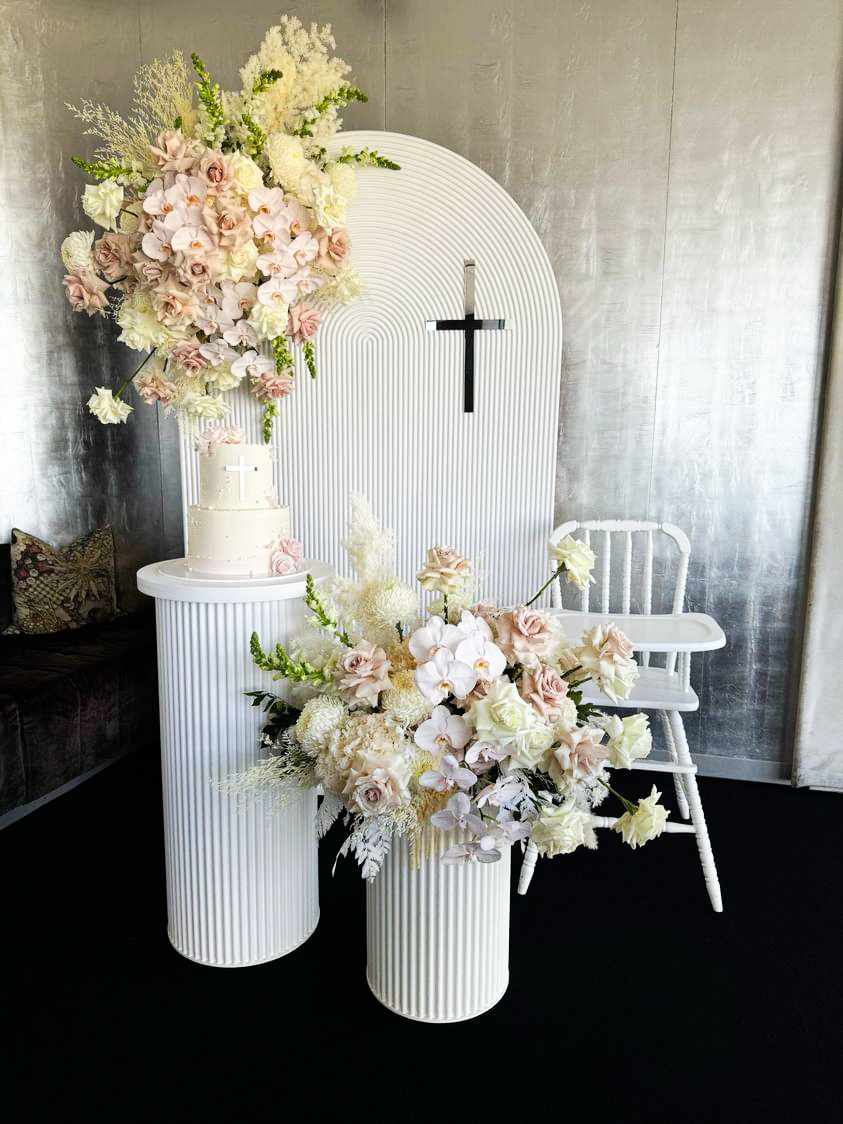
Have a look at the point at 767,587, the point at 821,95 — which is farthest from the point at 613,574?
the point at 821,95

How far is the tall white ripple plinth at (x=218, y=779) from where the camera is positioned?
5.89 ft

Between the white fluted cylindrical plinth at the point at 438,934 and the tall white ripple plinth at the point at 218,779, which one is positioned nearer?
the white fluted cylindrical plinth at the point at 438,934

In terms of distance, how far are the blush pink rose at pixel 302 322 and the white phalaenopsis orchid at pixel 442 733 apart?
158cm

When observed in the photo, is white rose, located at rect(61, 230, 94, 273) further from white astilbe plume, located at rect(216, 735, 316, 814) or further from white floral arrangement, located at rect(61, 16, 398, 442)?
white astilbe plume, located at rect(216, 735, 316, 814)

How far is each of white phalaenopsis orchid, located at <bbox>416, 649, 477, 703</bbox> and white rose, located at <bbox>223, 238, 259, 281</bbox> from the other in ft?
4.71

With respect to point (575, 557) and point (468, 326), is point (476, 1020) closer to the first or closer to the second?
point (575, 557)

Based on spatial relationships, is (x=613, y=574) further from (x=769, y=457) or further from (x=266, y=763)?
(x=266, y=763)

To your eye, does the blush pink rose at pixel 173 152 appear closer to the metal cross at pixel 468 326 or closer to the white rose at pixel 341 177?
the white rose at pixel 341 177

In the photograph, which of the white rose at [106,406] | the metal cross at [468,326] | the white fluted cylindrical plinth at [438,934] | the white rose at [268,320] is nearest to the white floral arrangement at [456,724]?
the white fluted cylindrical plinth at [438,934]

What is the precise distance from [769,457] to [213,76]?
2513 mm

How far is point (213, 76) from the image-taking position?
10.1ft

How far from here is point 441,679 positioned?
1.41 m

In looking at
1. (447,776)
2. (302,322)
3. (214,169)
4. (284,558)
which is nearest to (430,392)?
(302,322)

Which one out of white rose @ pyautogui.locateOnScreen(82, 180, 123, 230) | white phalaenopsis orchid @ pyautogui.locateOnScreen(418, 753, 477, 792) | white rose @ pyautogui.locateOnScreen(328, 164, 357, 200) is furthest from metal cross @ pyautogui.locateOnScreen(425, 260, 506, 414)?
white phalaenopsis orchid @ pyautogui.locateOnScreen(418, 753, 477, 792)
